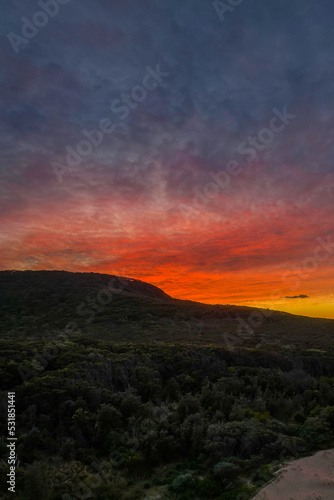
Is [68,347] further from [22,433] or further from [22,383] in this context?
[22,433]

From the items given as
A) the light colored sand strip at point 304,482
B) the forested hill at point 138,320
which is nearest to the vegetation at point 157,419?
the light colored sand strip at point 304,482

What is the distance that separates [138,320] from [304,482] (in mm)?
30702

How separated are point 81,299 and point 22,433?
129 ft

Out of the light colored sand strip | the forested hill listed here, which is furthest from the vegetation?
the forested hill

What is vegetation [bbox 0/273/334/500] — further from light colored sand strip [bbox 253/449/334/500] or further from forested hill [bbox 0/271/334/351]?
forested hill [bbox 0/271/334/351]

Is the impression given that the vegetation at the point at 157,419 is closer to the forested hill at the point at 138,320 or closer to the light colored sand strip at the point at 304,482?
the light colored sand strip at the point at 304,482

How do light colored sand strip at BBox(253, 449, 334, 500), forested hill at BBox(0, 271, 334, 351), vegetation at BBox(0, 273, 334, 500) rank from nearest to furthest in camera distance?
light colored sand strip at BBox(253, 449, 334, 500), vegetation at BBox(0, 273, 334, 500), forested hill at BBox(0, 271, 334, 351)

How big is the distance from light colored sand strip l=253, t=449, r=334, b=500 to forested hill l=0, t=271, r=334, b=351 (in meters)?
15.0

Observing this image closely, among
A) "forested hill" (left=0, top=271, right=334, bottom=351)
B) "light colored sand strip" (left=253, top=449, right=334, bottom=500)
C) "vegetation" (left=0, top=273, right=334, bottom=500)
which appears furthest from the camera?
"forested hill" (left=0, top=271, right=334, bottom=351)

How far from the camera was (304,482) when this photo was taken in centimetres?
754

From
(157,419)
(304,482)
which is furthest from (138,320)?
(304,482)

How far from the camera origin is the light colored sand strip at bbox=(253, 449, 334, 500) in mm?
7012

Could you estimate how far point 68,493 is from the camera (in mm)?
7527

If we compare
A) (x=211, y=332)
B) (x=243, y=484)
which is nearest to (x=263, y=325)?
(x=211, y=332)
